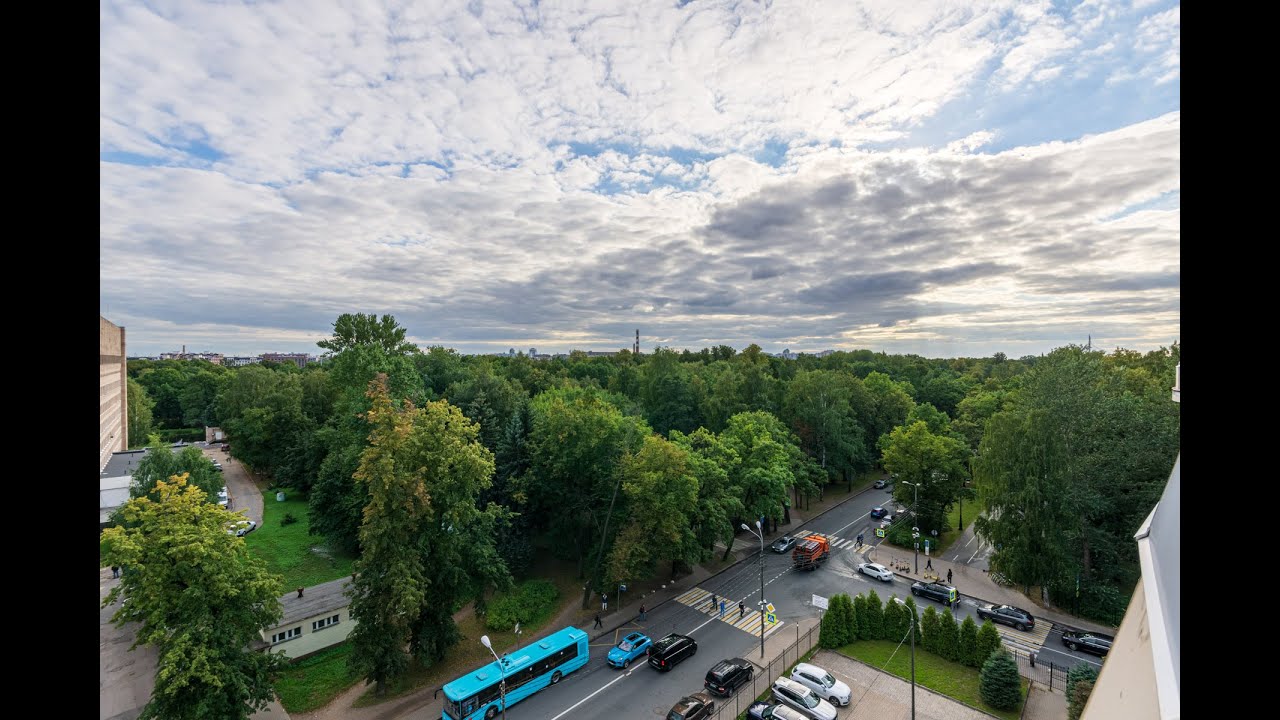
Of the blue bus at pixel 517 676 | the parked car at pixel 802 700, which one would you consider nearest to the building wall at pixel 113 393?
the blue bus at pixel 517 676

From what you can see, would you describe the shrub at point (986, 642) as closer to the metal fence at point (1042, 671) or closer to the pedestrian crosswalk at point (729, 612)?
the metal fence at point (1042, 671)

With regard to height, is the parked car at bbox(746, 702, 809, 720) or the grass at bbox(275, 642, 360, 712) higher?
the parked car at bbox(746, 702, 809, 720)

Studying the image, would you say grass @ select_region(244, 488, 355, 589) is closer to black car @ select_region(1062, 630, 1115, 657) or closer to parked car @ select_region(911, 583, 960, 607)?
parked car @ select_region(911, 583, 960, 607)

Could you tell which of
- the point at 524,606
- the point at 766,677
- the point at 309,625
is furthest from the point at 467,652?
the point at 766,677

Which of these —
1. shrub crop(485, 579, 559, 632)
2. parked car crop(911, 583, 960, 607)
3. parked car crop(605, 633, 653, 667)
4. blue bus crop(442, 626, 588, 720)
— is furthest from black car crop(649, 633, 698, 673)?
parked car crop(911, 583, 960, 607)
